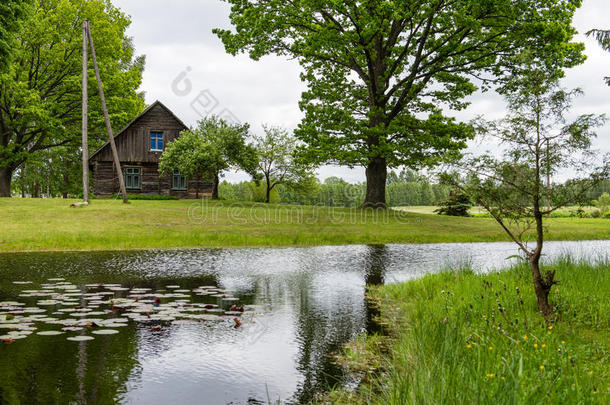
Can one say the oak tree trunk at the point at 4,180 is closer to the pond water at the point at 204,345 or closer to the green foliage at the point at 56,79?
the green foliage at the point at 56,79

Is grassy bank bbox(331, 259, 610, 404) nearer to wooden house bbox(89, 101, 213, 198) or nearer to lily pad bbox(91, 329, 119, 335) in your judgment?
lily pad bbox(91, 329, 119, 335)

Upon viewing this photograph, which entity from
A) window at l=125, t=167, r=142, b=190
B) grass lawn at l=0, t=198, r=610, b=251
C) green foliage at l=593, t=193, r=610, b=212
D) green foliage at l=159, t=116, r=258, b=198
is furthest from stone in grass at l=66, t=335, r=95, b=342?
green foliage at l=593, t=193, r=610, b=212

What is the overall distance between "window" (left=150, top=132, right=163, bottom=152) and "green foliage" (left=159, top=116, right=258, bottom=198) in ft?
8.05

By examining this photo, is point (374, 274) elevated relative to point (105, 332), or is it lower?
lower

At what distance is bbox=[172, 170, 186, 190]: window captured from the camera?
40.5 m

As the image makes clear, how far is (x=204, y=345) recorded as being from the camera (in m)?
5.36

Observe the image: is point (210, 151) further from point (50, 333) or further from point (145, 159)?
point (50, 333)

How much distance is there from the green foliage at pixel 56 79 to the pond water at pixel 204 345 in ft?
91.9

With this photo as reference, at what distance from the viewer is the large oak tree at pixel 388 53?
22.5 metres

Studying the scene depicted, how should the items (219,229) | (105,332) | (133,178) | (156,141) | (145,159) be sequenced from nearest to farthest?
(105,332), (219,229), (145,159), (156,141), (133,178)

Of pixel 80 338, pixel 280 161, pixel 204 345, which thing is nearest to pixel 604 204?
pixel 280 161

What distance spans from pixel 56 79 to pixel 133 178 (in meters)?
10.1

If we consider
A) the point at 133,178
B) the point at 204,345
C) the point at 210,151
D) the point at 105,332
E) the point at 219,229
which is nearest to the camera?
the point at 204,345

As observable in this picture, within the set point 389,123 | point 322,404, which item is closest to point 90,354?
point 322,404
